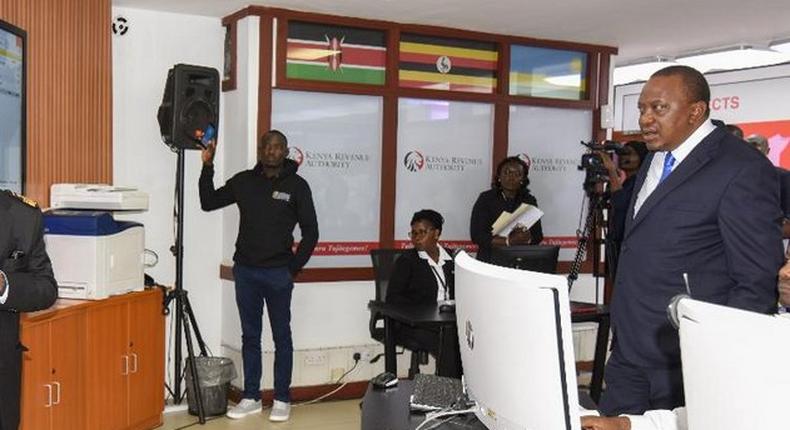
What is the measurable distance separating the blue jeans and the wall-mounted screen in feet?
5.21

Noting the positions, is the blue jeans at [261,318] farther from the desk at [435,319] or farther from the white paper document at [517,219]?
the white paper document at [517,219]

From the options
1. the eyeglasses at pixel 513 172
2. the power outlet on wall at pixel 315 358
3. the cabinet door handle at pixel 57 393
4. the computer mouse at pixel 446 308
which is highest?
→ the eyeglasses at pixel 513 172

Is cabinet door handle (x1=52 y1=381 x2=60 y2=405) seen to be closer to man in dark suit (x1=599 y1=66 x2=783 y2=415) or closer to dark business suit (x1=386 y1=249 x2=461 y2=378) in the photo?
dark business suit (x1=386 y1=249 x2=461 y2=378)

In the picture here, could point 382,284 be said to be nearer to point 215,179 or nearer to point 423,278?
point 423,278

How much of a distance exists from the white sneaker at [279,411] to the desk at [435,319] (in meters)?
0.75

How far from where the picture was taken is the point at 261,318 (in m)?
5.21

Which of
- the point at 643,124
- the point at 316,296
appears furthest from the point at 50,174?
the point at 643,124

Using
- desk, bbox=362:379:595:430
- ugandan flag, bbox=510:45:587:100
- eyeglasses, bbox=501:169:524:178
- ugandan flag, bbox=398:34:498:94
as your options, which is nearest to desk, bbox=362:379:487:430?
desk, bbox=362:379:595:430

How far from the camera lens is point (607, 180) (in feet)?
18.6

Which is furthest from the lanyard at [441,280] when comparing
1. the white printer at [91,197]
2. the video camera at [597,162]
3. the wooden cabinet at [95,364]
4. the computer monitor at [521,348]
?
the computer monitor at [521,348]

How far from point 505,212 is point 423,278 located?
119 centimetres

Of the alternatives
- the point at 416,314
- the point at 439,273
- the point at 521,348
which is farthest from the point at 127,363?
the point at 521,348

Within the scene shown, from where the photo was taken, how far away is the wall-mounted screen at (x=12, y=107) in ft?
11.9

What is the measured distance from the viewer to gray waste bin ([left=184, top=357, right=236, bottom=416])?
5203mm
